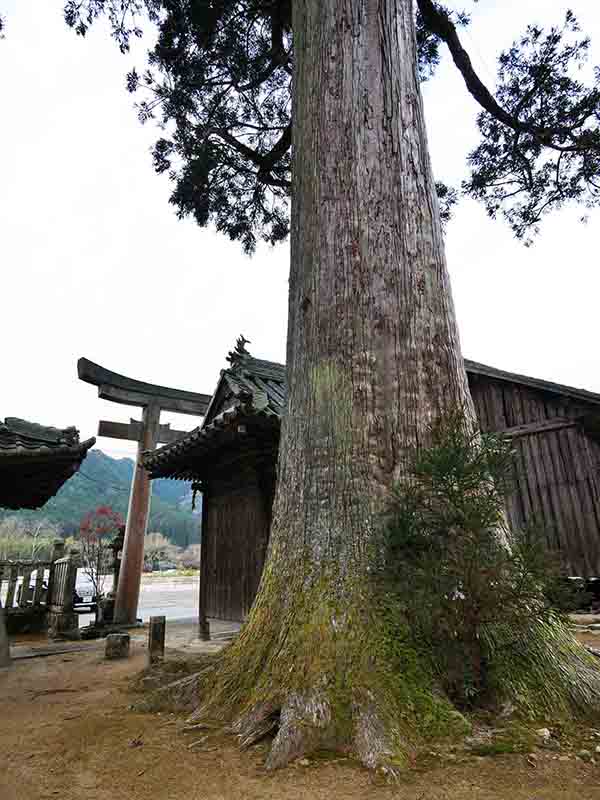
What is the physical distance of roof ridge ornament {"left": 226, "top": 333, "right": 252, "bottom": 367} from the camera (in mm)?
8883

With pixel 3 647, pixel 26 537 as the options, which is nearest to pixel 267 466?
pixel 3 647

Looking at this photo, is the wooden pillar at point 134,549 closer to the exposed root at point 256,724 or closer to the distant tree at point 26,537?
the exposed root at point 256,724

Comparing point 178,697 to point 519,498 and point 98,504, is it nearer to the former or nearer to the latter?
point 519,498

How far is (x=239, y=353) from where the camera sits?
29.5 ft

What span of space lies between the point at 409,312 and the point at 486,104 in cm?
596

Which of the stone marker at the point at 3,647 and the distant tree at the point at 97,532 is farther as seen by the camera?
the distant tree at the point at 97,532

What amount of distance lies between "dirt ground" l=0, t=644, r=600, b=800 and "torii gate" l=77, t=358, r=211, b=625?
7.90 meters

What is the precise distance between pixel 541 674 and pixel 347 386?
1803 millimetres

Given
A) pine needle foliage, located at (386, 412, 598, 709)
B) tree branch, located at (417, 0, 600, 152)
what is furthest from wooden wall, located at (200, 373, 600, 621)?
pine needle foliage, located at (386, 412, 598, 709)

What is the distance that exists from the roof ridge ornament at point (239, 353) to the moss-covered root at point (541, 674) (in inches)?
276

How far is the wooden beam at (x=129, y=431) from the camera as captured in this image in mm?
11344

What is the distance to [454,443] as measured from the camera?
90.0 inches

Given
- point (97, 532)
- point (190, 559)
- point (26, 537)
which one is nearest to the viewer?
point (97, 532)

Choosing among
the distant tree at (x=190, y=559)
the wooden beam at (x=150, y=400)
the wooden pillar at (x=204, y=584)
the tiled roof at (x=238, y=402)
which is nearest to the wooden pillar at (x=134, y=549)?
the wooden beam at (x=150, y=400)
